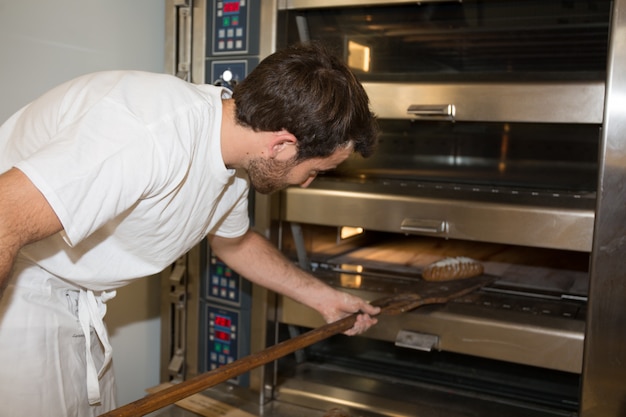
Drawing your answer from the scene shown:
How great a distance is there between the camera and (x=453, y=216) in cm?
171

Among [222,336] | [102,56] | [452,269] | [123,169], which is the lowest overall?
[222,336]

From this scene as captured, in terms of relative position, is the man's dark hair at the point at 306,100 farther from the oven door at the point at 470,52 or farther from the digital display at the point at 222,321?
the digital display at the point at 222,321

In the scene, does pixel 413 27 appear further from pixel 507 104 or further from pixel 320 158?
pixel 320 158

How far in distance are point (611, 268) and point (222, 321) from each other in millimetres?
1112

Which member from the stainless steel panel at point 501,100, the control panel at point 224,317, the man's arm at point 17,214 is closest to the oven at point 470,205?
the stainless steel panel at point 501,100

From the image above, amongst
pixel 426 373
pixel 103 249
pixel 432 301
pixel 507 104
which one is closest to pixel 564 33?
pixel 507 104

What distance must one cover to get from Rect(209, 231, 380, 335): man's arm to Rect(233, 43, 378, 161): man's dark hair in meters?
0.47

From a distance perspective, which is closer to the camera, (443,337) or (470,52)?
(443,337)

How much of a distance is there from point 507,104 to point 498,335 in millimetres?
581

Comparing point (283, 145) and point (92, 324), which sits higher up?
point (283, 145)

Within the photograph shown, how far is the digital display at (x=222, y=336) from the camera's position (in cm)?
202

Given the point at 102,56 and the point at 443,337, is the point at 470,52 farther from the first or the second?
the point at 102,56

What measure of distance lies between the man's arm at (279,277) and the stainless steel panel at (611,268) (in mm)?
582

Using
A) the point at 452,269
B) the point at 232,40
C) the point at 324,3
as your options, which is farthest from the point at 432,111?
the point at 232,40
